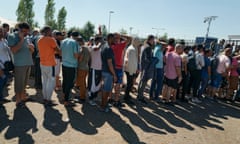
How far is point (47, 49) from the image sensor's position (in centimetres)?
530

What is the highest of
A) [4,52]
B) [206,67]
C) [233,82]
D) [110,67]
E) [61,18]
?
[61,18]

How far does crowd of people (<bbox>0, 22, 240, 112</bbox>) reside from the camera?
5.28m

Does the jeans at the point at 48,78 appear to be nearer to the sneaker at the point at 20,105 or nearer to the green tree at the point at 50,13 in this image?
the sneaker at the point at 20,105

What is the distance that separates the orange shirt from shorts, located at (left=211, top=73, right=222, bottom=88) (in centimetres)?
547

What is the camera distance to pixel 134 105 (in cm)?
635

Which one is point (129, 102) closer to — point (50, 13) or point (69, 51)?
point (69, 51)

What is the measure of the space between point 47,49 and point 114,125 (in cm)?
233

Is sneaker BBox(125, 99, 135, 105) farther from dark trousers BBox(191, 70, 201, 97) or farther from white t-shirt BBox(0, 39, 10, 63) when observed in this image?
white t-shirt BBox(0, 39, 10, 63)

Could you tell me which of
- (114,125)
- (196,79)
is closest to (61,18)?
(196,79)

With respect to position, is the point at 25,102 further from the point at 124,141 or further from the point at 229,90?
the point at 229,90

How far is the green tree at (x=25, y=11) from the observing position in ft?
145

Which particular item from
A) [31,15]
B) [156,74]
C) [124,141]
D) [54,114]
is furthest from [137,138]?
[31,15]

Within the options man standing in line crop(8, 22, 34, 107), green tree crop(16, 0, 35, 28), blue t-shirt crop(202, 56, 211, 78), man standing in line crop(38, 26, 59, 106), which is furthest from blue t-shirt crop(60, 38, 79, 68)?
green tree crop(16, 0, 35, 28)

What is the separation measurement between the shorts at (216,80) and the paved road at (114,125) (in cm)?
164
